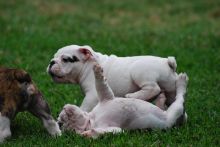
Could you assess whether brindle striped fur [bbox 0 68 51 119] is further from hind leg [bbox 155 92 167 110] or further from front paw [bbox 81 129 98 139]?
hind leg [bbox 155 92 167 110]

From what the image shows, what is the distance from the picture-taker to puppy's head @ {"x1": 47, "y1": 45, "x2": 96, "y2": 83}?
820 centimetres

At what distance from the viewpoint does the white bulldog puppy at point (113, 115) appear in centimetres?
736

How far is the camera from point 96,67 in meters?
7.38

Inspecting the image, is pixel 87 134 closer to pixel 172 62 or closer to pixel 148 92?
pixel 148 92

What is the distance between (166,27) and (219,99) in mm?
7436

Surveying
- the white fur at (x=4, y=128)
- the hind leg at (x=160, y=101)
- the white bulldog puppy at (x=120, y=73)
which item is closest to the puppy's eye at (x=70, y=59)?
the white bulldog puppy at (x=120, y=73)

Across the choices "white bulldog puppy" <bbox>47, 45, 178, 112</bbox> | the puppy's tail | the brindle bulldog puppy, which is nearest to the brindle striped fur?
the brindle bulldog puppy

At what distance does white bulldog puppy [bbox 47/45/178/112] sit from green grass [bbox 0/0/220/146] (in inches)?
21.7

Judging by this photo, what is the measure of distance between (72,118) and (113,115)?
17.7 inches

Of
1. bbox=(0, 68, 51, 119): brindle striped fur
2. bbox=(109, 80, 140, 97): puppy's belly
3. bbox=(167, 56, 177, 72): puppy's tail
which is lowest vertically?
bbox=(109, 80, 140, 97): puppy's belly

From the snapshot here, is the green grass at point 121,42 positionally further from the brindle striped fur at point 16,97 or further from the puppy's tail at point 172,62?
the puppy's tail at point 172,62

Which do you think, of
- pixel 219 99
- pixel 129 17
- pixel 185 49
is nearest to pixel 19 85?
pixel 219 99

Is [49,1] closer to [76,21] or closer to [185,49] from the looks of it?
[76,21]

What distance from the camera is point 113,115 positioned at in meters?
7.36
